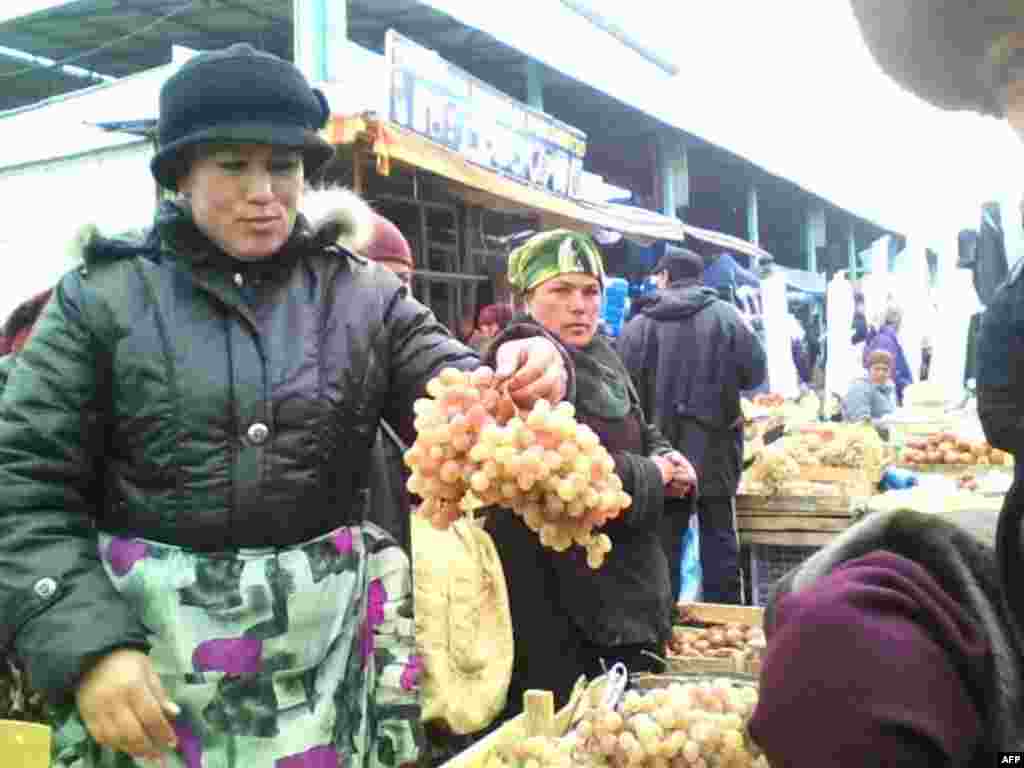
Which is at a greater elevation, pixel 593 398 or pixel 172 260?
pixel 172 260

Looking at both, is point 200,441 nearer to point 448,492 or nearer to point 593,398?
point 448,492

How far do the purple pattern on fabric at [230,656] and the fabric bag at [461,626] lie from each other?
0.83 metres

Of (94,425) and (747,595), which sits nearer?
(94,425)

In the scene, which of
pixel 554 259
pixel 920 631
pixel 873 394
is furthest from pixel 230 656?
pixel 873 394

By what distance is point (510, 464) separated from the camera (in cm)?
139

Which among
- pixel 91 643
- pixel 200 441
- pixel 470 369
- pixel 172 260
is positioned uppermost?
pixel 172 260

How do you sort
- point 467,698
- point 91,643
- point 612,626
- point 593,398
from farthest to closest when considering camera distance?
point 593,398, point 612,626, point 467,698, point 91,643

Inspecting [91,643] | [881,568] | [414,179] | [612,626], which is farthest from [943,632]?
[414,179]

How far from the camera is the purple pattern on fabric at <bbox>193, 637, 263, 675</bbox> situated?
158 centimetres

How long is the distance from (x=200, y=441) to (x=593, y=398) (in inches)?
62.0

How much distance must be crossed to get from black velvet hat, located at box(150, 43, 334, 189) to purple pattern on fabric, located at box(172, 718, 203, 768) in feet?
3.27

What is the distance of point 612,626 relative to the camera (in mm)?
2750

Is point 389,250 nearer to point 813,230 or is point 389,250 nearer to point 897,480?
point 897,480

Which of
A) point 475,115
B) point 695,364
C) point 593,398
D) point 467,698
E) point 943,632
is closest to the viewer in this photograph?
point 943,632
